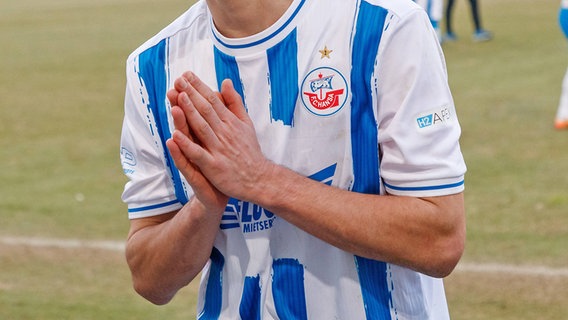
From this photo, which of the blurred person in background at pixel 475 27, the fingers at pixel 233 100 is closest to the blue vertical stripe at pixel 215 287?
the fingers at pixel 233 100

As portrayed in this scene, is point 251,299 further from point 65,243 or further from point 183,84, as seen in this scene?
point 65,243

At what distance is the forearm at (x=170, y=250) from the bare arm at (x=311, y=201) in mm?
159

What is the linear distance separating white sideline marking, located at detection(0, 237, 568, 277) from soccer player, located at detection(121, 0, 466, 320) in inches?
151

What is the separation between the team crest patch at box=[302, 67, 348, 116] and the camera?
8.78 ft

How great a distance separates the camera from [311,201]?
2.60 meters

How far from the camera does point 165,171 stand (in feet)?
9.75

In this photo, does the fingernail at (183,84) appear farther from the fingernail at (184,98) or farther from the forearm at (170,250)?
the forearm at (170,250)

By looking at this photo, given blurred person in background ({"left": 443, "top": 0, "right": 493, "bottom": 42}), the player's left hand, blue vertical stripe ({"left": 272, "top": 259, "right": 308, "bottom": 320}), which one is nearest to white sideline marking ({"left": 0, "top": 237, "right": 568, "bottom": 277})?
blue vertical stripe ({"left": 272, "top": 259, "right": 308, "bottom": 320})

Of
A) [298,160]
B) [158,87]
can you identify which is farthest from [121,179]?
[298,160]

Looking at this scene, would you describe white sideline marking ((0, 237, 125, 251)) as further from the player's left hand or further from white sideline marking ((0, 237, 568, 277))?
the player's left hand

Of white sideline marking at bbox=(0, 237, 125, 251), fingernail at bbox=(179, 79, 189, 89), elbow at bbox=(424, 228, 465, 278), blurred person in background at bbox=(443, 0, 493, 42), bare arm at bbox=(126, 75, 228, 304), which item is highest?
fingernail at bbox=(179, 79, 189, 89)

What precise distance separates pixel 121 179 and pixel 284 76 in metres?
6.85

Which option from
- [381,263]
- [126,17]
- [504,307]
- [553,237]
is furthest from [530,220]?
[126,17]

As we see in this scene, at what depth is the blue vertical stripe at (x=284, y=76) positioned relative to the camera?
2.71 m
